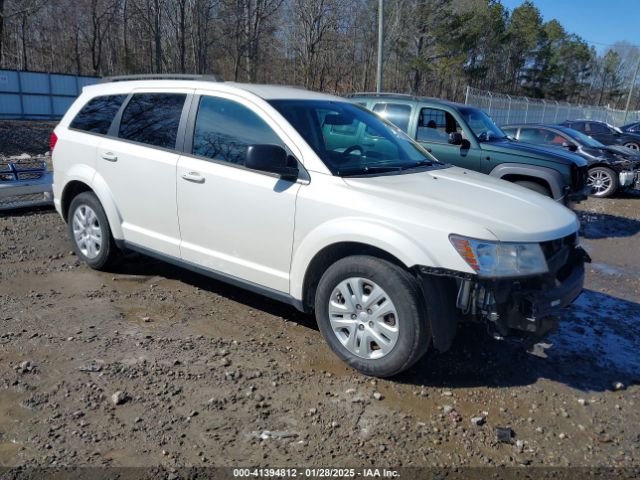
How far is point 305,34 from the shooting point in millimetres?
36062

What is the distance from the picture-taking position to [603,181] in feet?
41.2

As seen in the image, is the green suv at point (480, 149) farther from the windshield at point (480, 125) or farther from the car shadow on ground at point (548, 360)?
the car shadow on ground at point (548, 360)

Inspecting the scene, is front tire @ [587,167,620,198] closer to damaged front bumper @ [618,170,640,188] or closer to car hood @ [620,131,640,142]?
damaged front bumper @ [618,170,640,188]

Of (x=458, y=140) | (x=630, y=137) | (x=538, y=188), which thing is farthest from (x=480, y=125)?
(x=630, y=137)

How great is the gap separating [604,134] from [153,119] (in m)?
18.6

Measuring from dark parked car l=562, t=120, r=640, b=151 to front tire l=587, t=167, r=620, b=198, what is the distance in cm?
662

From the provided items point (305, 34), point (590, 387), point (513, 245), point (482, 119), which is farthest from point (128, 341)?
point (305, 34)

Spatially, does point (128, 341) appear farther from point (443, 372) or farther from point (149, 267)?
point (443, 372)

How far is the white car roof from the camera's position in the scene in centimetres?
436

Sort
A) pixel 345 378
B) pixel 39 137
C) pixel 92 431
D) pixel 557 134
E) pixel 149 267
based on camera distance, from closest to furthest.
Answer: pixel 92 431, pixel 345 378, pixel 149 267, pixel 557 134, pixel 39 137

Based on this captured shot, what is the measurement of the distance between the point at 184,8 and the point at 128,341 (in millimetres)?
32745

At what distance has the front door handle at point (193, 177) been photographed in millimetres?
4293

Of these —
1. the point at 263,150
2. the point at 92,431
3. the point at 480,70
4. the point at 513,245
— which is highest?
the point at 480,70

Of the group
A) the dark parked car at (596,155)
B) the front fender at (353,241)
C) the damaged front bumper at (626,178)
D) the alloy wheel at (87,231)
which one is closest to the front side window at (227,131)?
the front fender at (353,241)
